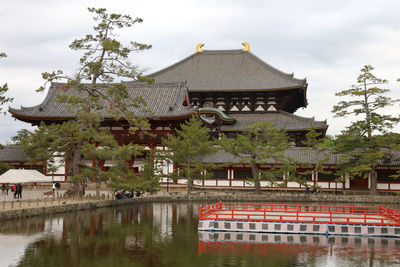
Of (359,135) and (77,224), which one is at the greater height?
(359,135)

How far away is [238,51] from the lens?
6862 centimetres

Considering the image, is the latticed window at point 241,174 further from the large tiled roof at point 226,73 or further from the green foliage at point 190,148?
the large tiled roof at point 226,73

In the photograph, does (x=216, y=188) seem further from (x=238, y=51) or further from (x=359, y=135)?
(x=238, y=51)

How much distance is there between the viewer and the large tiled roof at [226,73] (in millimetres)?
59906

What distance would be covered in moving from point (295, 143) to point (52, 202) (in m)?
33.5

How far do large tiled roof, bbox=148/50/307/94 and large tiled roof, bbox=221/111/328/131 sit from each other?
3617 millimetres

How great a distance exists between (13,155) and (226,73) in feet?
99.3

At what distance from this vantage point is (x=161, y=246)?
20922mm

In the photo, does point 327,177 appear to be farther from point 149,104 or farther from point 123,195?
point 123,195

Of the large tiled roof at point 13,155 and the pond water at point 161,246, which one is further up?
the large tiled roof at point 13,155

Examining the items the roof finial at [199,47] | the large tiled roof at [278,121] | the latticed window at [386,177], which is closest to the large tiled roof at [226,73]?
the roof finial at [199,47]

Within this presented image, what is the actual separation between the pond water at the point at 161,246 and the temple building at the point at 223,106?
17.1 meters

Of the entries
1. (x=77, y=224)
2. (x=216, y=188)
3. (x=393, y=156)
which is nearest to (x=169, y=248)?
(x=77, y=224)

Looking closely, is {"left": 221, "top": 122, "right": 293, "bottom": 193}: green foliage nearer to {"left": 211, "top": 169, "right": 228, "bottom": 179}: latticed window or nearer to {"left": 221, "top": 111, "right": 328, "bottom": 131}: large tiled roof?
{"left": 211, "top": 169, "right": 228, "bottom": 179}: latticed window
